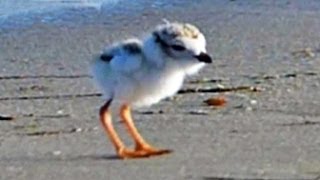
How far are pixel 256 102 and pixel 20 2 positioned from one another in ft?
22.1

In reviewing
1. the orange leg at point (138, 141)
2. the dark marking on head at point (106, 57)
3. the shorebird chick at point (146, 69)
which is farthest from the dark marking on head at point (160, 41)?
the orange leg at point (138, 141)

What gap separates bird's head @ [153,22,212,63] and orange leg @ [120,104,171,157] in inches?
18.1

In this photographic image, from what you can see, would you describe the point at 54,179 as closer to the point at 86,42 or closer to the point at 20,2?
the point at 86,42

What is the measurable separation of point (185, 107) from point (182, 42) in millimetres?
1550

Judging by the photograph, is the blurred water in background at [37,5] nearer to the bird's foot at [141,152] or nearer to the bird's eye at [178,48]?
the bird's foot at [141,152]

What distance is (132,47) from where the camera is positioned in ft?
21.3

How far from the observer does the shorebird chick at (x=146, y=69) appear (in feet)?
20.3

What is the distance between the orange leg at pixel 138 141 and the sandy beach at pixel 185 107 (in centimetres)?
10

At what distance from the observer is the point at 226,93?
808cm

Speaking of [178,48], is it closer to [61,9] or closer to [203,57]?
[203,57]

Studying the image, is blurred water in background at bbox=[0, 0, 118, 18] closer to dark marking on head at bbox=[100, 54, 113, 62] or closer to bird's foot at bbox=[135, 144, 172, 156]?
dark marking on head at bbox=[100, 54, 113, 62]

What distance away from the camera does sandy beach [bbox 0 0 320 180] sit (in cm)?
596

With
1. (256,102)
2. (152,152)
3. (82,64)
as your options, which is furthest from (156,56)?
(82,64)

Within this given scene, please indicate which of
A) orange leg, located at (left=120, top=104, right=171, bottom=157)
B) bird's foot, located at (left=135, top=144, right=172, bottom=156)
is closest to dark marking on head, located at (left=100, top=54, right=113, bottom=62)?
orange leg, located at (left=120, top=104, right=171, bottom=157)
